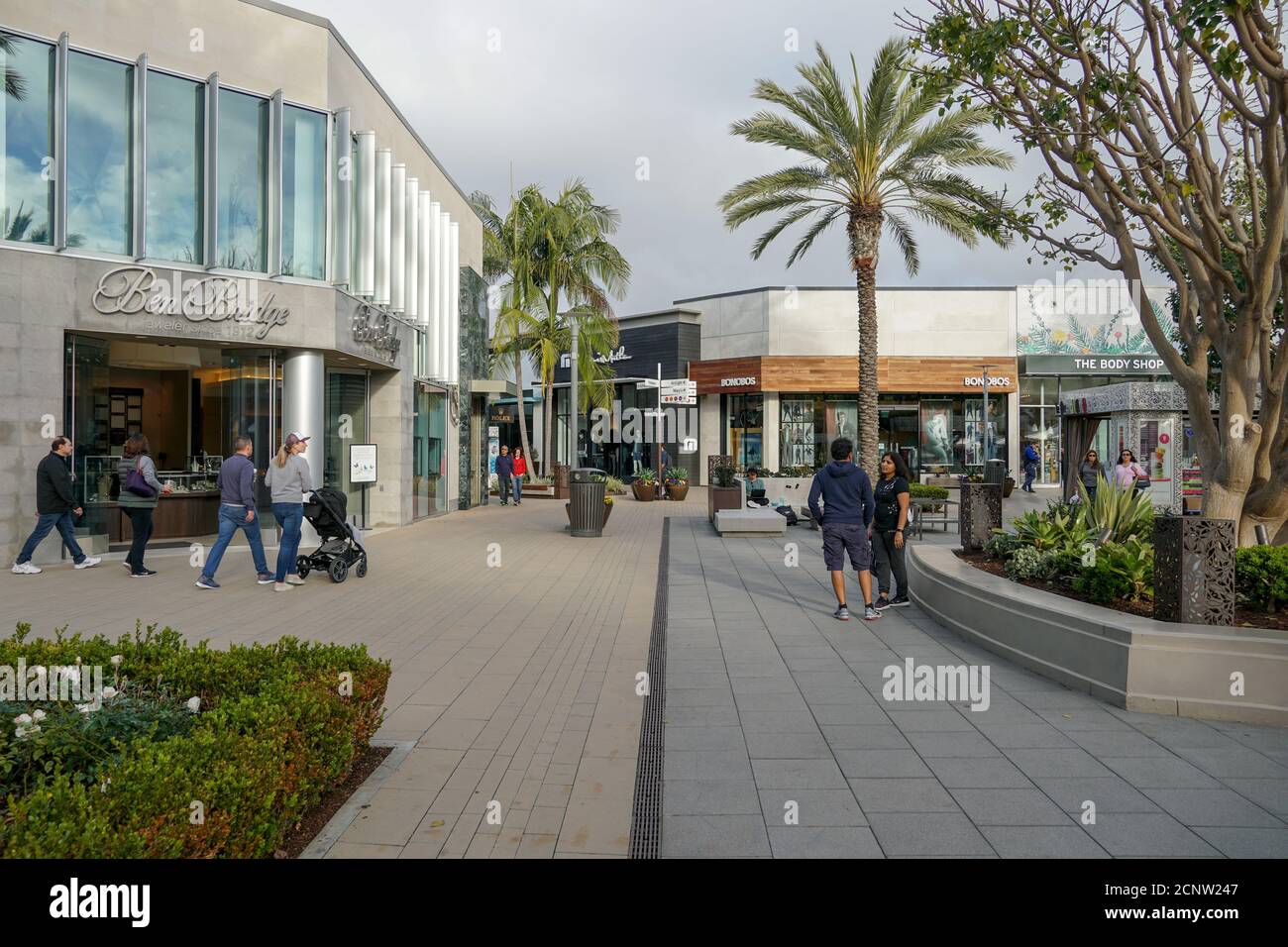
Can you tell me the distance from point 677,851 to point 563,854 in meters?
0.48

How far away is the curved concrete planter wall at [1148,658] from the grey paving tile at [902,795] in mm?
2185

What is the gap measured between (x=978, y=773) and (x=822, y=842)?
139 cm

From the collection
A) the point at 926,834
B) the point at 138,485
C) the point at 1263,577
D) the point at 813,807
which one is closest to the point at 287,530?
the point at 138,485

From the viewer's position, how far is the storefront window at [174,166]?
1430 cm

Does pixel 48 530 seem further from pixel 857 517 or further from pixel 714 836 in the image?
pixel 714 836

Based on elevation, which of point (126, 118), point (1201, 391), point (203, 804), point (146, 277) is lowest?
point (203, 804)

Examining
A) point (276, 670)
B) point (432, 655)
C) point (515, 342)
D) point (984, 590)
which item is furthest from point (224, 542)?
point (515, 342)

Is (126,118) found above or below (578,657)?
above

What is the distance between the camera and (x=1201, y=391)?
8.38 meters

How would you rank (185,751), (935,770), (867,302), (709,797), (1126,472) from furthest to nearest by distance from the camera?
(867,302) < (1126,472) < (935,770) < (709,797) < (185,751)

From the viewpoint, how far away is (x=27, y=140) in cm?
1309

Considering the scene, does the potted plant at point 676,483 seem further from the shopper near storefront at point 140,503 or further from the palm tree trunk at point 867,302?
the shopper near storefront at point 140,503
